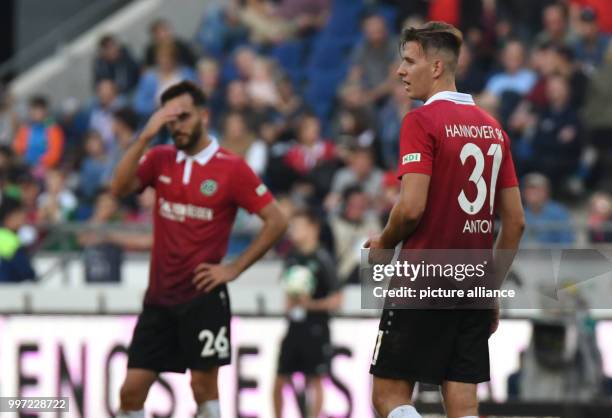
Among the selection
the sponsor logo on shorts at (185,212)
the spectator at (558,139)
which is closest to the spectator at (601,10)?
the spectator at (558,139)

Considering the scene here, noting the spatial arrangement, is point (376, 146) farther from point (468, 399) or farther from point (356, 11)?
point (468, 399)

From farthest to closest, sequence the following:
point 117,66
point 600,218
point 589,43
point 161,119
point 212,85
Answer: point 117,66 < point 212,85 < point 589,43 < point 600,218 < point 161,119

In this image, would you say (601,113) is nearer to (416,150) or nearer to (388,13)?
(388,13)

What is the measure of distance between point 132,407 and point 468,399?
102 inches

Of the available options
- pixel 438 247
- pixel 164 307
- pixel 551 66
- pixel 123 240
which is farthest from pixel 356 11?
pixel 438 247

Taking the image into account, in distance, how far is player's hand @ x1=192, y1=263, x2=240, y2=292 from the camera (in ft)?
31.0

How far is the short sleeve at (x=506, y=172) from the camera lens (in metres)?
7.90

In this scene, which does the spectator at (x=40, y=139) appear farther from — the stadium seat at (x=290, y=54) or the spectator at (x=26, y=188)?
the stadium seat at (x=290, y=54)

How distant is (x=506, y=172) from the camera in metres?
7.93

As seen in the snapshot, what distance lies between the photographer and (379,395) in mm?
7758

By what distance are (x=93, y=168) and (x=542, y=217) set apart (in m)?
6.17

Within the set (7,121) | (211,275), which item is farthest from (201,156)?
(7,121)

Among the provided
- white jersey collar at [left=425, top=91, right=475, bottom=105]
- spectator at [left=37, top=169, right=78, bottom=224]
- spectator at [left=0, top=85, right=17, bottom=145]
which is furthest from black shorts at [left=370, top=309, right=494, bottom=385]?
spectator at [left=0, top=85, right=17, bottom=145]

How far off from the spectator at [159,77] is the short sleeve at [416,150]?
39.9 feet
